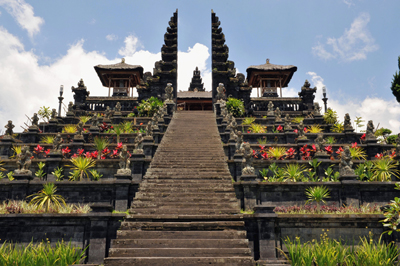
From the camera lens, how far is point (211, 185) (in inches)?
441

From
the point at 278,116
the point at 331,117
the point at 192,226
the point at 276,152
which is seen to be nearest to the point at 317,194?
the point at 276,152

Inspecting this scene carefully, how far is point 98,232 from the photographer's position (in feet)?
30.6

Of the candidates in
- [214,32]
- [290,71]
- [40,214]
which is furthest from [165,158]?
[290,71]

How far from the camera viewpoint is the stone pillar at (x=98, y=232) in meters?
9.16

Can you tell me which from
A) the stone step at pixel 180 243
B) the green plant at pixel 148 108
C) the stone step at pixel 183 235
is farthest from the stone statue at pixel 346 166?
the green plant at pixel 148 108

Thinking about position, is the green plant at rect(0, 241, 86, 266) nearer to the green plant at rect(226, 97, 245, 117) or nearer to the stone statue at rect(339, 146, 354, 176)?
the stone statue at rect(339, 146, 354, 176)

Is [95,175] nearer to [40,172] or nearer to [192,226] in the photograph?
[40,172]

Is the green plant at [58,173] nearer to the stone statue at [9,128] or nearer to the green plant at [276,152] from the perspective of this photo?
the stone statue at [9,128]

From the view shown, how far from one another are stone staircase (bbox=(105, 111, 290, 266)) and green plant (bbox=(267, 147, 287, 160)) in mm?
2304

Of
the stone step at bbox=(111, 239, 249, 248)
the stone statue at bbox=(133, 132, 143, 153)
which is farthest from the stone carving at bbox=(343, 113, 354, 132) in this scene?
the stone step at bbox=(111, 239, 249, 248)

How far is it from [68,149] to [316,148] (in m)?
11.4

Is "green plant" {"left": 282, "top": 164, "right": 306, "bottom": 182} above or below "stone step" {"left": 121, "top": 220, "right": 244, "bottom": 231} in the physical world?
above

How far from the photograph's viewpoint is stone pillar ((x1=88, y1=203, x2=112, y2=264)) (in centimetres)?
916

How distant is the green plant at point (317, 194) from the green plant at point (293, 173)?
101 cm
